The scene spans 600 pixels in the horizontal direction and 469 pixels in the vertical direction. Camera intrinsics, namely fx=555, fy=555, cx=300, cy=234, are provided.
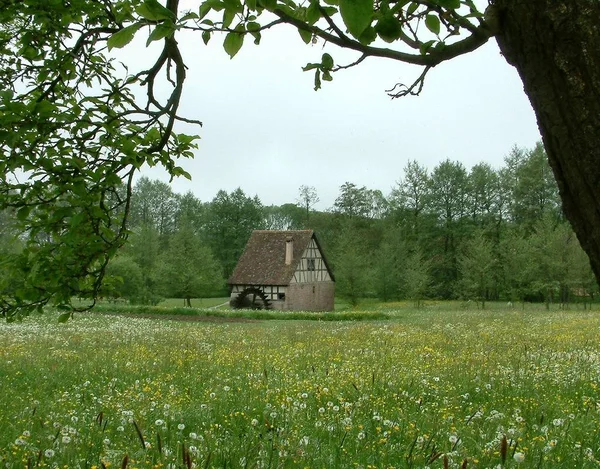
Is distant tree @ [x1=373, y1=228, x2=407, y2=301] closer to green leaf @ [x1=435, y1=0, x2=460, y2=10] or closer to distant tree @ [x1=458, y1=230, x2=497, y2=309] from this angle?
distant tree @ [x1=458, y1=230, x2=497, y2=309]

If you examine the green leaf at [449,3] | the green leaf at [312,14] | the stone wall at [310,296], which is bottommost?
the stone wall at [310,296]

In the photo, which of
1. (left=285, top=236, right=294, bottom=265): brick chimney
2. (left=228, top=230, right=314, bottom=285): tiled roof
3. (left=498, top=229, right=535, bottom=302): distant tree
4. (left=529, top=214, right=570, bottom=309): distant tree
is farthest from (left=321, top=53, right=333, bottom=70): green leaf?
(left=285, top=236, right=294, bottom=265): brick chimney

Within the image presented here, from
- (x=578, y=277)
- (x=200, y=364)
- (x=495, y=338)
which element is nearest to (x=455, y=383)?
(x=200, y=364)

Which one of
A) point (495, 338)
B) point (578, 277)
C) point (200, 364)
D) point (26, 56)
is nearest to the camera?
point (26, 56)

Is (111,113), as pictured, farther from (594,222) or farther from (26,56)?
(594,222)

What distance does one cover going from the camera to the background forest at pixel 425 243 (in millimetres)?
50531

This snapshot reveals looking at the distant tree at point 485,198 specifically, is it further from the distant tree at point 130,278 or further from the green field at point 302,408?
the green field at point 302,408

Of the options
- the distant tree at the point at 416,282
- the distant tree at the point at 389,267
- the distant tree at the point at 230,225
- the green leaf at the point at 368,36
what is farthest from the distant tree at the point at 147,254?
the green leaf at the point at 368,36

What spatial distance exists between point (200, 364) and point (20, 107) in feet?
23.6

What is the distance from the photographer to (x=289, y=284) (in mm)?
53375

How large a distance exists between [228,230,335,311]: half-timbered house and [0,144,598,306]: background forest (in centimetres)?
272

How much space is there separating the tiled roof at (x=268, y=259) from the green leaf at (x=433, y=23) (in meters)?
51.3

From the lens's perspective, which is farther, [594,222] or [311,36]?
[311,36]

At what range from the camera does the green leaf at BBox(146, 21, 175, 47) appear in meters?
1.74
